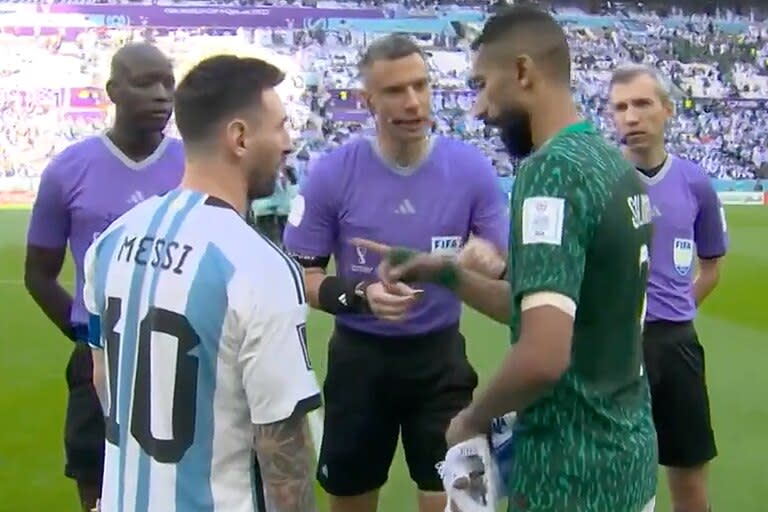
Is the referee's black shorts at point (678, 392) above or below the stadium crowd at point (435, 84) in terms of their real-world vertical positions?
above

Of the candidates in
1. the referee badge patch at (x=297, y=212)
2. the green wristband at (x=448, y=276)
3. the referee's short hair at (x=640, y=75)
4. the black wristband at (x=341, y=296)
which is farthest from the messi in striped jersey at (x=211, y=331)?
the referee's short hair at (x=640, y=75)

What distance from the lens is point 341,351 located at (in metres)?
3.98

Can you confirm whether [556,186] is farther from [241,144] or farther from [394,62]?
[394,62]

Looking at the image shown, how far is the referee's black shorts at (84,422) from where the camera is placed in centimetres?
384

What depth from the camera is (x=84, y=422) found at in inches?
152

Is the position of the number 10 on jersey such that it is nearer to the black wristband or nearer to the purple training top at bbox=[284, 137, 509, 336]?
the black wristband

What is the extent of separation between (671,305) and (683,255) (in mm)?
220

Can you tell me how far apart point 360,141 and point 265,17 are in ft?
85.4

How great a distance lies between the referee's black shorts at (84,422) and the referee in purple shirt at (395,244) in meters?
0.83

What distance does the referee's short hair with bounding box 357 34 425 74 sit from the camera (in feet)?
12.9

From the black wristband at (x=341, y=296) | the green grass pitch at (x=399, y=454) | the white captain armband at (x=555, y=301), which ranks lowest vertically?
the green grass pitch at (x=399, y=454)

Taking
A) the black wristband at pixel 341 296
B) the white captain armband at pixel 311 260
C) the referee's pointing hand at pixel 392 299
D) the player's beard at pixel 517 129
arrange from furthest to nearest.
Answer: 1. the white captain armband at pixel 311 260
2. the black wristband at pixel 341 296
3. the referee's pointing hand at pixel 392 299
4. the player's beard at pixel 517 129

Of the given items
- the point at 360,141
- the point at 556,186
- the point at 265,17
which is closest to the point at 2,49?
the point at 265,17

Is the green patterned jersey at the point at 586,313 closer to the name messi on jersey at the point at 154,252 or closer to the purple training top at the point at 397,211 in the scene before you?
the name messi on jersey at the point at 154,252
